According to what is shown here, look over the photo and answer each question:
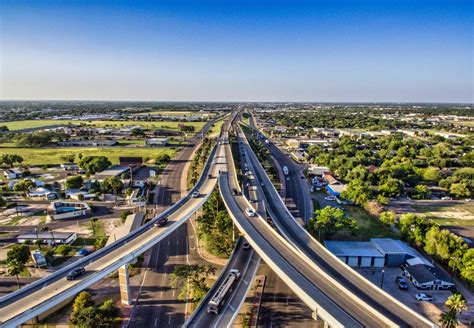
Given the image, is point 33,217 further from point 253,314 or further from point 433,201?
point 433,201

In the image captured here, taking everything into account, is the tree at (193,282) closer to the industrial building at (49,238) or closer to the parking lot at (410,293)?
the industrial building at (49,238)

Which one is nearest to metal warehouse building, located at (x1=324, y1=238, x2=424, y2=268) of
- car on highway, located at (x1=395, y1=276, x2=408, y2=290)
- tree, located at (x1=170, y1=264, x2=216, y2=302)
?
car on highway, located at (x1=395, y1=276, x2=408, y2=290)

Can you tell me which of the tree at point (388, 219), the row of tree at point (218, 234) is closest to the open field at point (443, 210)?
the tree at point (388, 219)

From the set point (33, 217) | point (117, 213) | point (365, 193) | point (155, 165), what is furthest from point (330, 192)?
point (33, 217)

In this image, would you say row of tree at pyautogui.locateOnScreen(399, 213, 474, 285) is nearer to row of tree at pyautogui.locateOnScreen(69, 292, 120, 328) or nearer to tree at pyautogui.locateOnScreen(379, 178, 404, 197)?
tree at pyautogui.locateOnScreen(379, 178, 404, 197)

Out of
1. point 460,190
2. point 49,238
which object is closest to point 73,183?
point 49,238

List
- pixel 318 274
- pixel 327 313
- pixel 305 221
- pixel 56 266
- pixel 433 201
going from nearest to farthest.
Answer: pixel 327 313
pixel 318 274
pixel 56 266
pixel 305 221
pixel 433 201
